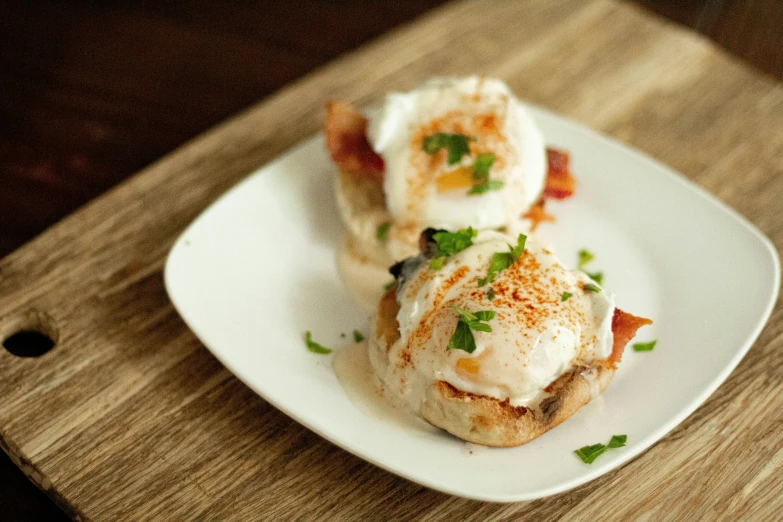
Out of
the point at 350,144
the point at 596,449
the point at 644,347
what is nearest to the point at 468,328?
the point at 596,449

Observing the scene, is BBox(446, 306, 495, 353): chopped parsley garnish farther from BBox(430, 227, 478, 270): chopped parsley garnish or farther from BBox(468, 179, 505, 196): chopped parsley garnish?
BBox(468, 179, 505, 196): chopped parsley garnish

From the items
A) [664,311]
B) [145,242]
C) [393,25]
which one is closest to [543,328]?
[664,311]

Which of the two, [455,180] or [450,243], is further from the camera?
[455,180]

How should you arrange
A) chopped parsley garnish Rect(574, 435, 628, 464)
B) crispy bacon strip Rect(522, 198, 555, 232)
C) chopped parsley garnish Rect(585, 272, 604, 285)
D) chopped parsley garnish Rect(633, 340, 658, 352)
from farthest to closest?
crispy bacon strip Rect(522, 198, 555, 232) < chopped parsley garnish Rect(585, 272, 604, 285) < chopped parsley garnish Rect(633, 340, 658, 352) < chopped parsley garnish Rect(574, 435, 628, 464)

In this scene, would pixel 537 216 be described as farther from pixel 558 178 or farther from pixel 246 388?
pixel 246 388

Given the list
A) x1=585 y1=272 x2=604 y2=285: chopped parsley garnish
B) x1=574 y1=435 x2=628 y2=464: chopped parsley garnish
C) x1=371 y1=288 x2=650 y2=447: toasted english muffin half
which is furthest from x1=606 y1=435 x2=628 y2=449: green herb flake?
x1=585 y1=272 x2=604 y2=285: chopped parsley garnish

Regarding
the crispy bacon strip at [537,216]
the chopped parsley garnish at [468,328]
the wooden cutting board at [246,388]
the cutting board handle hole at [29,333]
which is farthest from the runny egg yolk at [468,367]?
the cutting board handle hole at [29,333]

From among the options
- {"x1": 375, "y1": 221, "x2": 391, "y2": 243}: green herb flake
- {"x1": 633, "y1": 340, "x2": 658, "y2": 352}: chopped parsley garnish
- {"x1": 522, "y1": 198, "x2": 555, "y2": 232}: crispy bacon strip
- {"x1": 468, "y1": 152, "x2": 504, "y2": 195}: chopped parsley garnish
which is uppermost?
{"x1": 468, "y1": 152, "x2": 504, "y2": 195}: chopped parsley garnish

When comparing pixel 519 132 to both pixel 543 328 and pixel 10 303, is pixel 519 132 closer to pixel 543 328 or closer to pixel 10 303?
pixel 543 328
